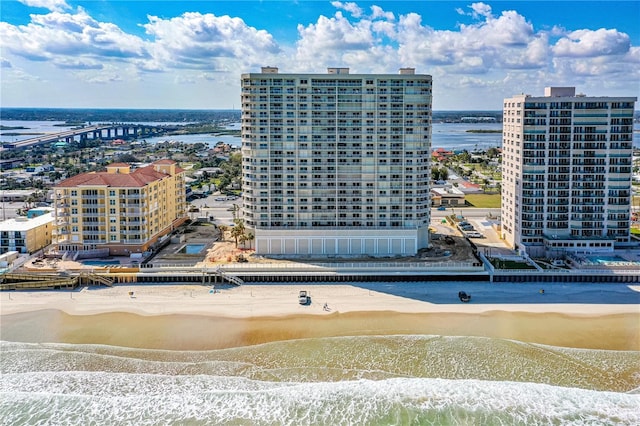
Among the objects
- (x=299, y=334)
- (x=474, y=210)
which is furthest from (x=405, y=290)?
(x=474, y=210)

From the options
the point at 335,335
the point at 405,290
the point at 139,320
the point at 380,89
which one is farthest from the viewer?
the point at 380,89

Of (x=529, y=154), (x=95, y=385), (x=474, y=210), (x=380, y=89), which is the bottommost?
(x=95, y=385)

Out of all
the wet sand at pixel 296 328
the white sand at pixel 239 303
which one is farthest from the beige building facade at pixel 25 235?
the wet sand at pixel 296 328

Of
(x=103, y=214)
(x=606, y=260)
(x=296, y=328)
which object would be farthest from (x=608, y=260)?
(x=103, y=214)

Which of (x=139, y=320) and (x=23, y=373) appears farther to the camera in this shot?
(x=139, y=320)

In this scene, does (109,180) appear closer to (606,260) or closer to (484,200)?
(606,260)

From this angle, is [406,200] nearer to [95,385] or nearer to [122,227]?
[122,227]

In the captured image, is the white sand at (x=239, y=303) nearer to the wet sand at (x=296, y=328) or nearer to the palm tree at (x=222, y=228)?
the wet sand at (x=296, y=328)
